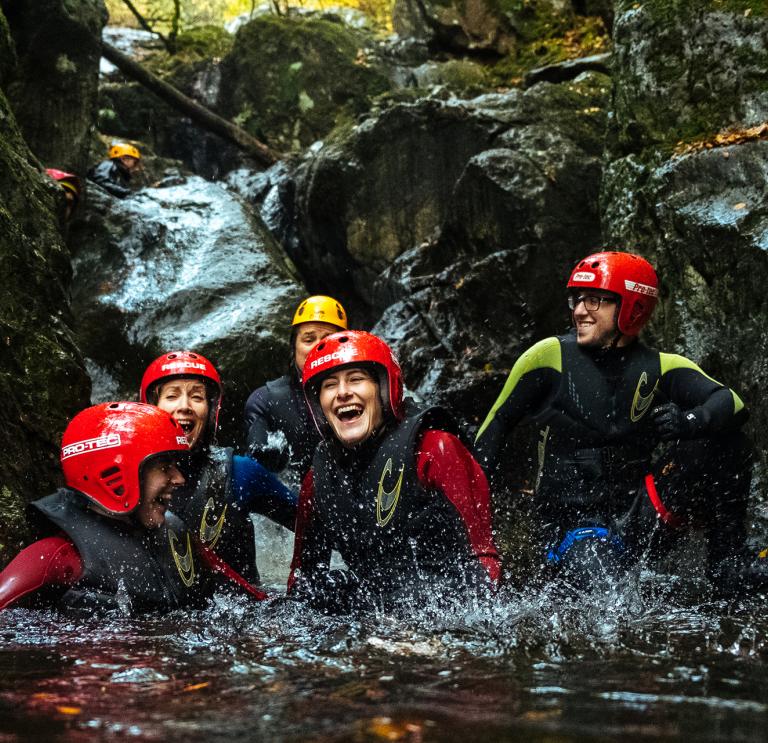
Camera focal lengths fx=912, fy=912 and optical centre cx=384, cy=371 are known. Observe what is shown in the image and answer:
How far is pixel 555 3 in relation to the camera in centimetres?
1546

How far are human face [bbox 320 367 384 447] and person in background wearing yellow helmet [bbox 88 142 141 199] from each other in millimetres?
9349

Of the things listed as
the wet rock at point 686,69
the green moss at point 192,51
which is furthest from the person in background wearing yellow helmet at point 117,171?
the wet rock at point 686,69

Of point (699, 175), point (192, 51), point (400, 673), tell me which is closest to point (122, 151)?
point (192, 51)

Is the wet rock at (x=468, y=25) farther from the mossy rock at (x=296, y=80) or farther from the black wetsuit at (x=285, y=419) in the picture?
the black wetsuit at (x=285, y=419)

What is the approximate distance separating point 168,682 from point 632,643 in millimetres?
1761

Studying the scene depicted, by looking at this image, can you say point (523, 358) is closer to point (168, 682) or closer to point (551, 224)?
point (168, 682)

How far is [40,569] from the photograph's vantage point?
13.4ft

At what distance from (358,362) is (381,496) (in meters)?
0.70

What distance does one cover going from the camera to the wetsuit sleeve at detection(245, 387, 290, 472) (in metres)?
6.00

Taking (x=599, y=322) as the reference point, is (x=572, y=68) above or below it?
above

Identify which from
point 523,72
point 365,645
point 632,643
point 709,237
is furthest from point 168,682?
point 523,72

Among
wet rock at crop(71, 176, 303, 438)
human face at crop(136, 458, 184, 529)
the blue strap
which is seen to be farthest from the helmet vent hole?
wet rock at crop(71, 176, 303, 438)

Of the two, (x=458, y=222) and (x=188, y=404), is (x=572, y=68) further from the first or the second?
(x=188, y=404)

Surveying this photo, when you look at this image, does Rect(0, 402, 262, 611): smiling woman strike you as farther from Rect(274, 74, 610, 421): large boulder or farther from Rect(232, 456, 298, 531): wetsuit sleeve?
Rect(274, 74, 610, 421): large boulder
